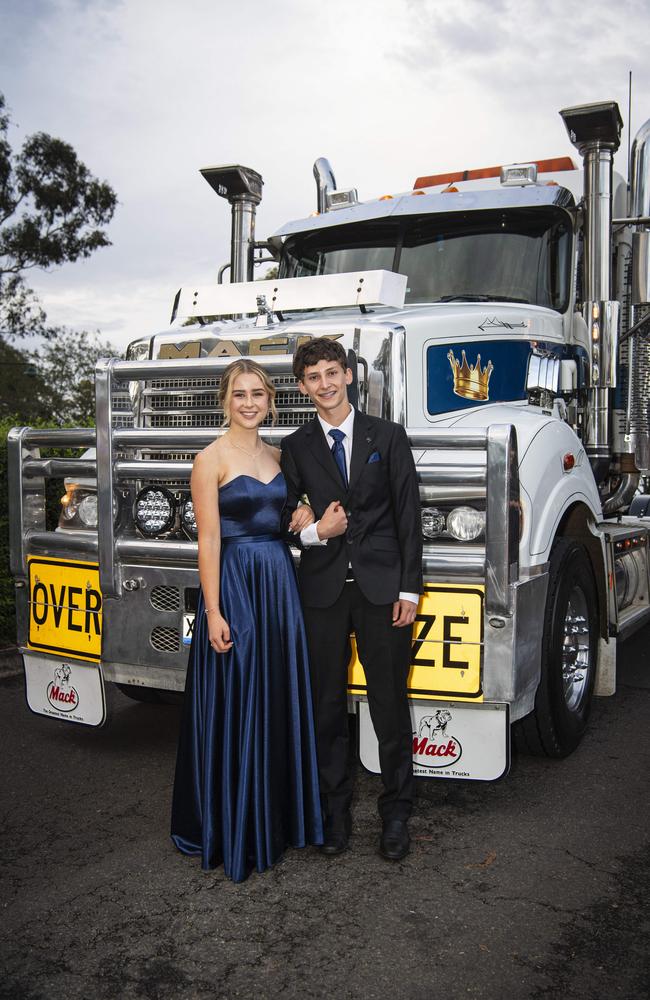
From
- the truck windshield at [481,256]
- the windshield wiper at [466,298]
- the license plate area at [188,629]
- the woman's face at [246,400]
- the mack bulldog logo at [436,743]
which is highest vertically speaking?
the truck windshield at [481,256]

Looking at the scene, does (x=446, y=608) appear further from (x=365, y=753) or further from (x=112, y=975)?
(x=112, y=975)

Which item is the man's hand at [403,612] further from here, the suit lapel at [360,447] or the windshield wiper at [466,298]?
the windshield wiper at [466,298]

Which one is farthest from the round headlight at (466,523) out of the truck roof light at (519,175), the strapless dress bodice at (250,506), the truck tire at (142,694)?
the truck roof light at (519,175)

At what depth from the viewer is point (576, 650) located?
4.91 metres

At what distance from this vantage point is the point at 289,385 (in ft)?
14.4

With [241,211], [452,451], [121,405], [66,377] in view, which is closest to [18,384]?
[66,377]

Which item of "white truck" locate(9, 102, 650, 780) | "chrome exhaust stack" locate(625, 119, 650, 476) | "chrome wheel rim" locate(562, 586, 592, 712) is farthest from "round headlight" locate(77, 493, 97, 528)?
"chrome exhaust stack" locate(625, 119, 650, 476)

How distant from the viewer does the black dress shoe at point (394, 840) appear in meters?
3.63

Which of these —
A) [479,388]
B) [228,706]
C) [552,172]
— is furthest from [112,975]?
[552,172]

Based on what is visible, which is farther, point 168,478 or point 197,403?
point 197,403

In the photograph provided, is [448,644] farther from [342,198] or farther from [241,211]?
[241,211]

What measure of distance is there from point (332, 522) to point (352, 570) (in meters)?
0.21

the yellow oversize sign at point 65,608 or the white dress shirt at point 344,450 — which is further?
the yellow oversize sign at point 65,608

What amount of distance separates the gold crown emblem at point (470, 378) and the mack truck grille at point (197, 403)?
0.80 m
